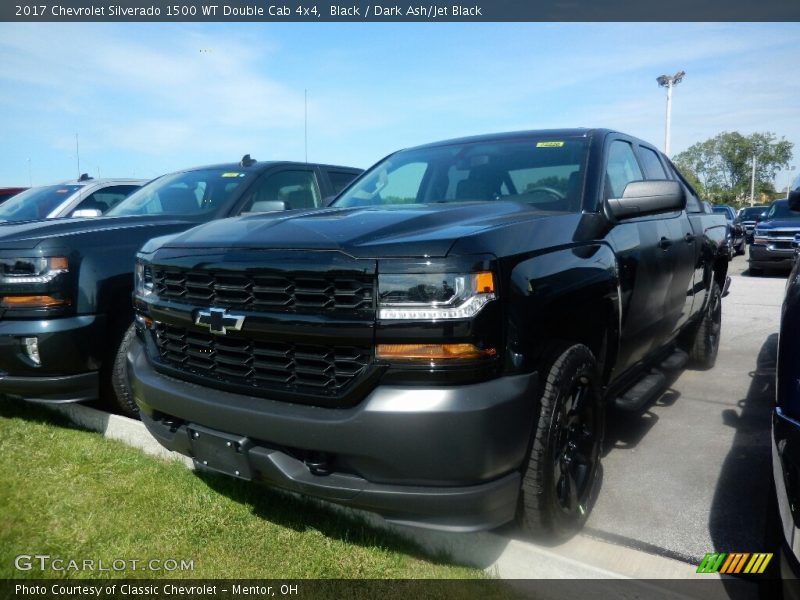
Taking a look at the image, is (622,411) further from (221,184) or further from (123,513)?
(221,184)

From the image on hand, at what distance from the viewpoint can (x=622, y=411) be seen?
3.16 meters

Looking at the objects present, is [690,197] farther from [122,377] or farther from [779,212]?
[779,212]

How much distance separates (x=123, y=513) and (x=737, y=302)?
9341 millimetres

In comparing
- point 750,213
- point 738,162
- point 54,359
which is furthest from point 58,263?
point 738,162

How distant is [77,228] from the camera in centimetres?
396

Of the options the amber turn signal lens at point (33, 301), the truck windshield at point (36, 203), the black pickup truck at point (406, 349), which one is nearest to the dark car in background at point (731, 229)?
the black pickup truck at point (406, 349)

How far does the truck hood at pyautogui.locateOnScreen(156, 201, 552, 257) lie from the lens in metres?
2.09

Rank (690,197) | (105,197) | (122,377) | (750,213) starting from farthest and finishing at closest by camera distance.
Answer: (750,213) < (105,197) < (690,197) < (122,377)

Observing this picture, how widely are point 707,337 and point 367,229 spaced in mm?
4162

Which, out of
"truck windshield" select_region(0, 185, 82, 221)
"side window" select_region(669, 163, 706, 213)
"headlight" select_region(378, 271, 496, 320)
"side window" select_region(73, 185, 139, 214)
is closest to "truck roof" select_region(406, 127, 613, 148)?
"side window" select_region(669, 163, 706, 213)

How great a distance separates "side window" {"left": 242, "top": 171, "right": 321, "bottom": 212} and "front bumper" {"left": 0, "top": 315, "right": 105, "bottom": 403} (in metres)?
1.69

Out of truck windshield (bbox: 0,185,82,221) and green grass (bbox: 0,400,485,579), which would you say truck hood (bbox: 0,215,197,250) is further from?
truck windshield (bbox: 0,185,82,221)

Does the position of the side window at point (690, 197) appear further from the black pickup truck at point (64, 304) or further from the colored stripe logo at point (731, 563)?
the black pickup truck at point (64, 304)

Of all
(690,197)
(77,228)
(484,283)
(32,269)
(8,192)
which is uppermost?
(8,192)
